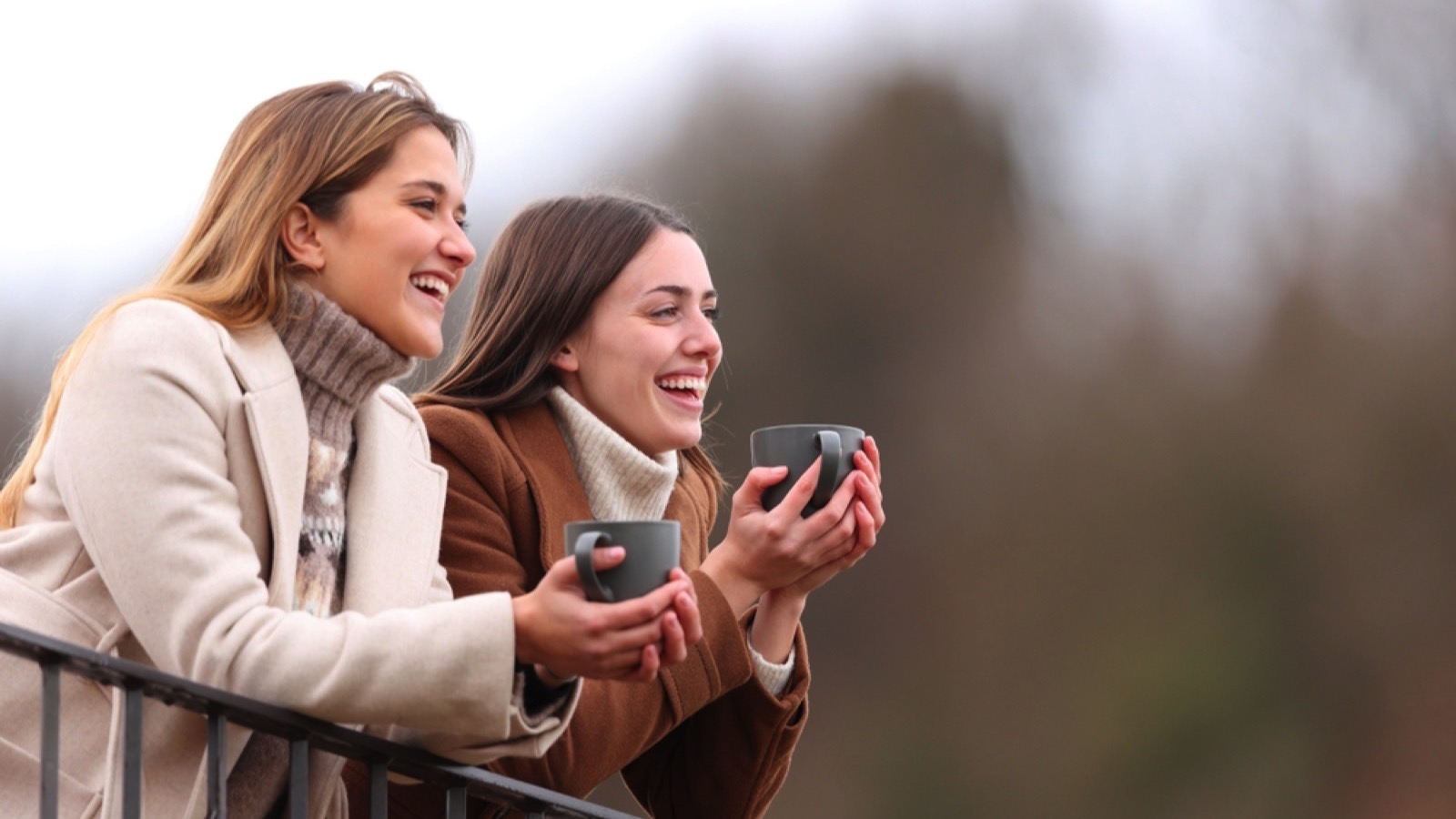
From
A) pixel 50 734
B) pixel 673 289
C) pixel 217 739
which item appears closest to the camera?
pixel 50 734

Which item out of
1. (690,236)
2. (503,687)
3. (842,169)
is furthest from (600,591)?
(842,169)

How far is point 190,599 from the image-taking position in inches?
78.7

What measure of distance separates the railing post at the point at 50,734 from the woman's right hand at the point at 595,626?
45 cm

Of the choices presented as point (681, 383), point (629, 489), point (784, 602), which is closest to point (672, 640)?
point (784, 602)

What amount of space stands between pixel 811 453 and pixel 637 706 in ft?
1.35

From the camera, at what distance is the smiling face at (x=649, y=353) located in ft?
10.0

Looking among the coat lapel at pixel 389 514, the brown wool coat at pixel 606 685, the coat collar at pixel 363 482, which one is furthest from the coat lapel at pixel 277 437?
the brown wool coat at pixel 606 685

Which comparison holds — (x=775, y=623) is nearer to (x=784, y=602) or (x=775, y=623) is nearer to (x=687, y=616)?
(x=784, y=602)

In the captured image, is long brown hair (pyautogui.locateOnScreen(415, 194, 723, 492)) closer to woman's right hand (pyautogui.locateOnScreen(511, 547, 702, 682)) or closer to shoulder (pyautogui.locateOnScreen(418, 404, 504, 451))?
shoulder (pyautogui.locateOnScreen(418, 404, 504, 451))

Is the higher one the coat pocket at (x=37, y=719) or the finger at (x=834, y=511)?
the finger at (x=834, y=511)

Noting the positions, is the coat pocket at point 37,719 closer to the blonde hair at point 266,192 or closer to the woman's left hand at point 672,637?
the blonde hair at point 266,192

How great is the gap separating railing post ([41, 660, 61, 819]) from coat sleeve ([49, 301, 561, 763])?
16 cm

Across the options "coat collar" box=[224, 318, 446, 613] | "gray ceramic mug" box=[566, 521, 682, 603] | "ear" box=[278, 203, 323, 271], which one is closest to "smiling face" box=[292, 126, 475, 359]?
"ear" box=[278, 203, 323, 271]

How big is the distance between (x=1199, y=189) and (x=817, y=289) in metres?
2.80
